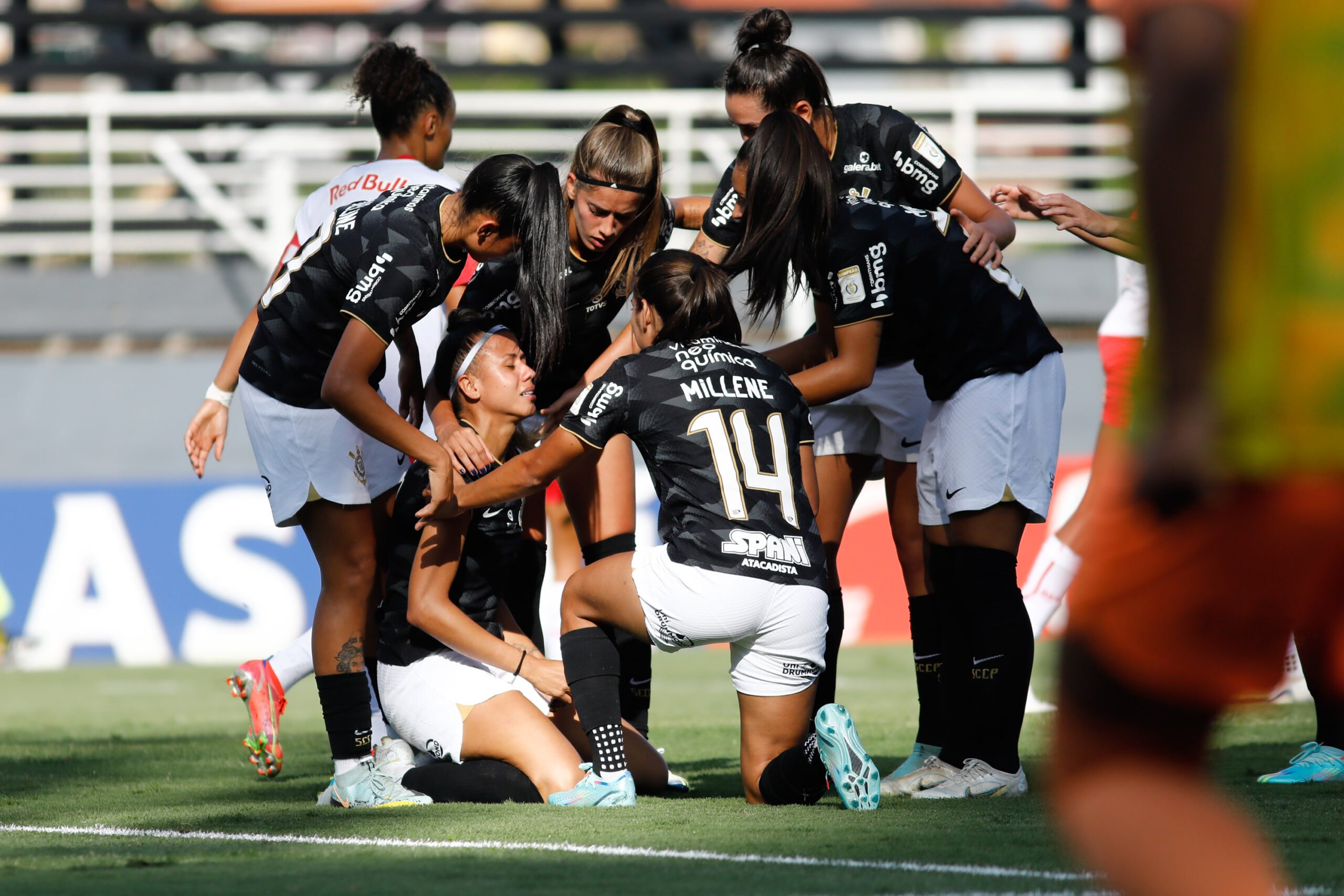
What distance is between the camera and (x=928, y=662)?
456 centimetres

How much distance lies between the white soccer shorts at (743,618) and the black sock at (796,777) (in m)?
0.16

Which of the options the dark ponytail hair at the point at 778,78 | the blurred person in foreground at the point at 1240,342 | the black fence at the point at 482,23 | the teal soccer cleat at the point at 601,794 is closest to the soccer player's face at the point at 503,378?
Result: the dark ponytail hair at the point at 778,78

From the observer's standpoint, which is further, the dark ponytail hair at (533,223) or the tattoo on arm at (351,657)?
the tattoo on arm at (351,657)

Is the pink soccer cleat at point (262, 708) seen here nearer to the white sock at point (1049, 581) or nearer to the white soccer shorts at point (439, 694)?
the white soccer shorts at point (439, 694)

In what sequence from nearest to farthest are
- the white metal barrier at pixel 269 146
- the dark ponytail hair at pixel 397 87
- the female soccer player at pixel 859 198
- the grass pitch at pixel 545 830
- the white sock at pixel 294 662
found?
the grass pitch at pixel 545 830 → the female soccer player at pixel 859 198 → the white sock at pixel 294 662 → the dark ponytail hair at pixel 397 87 → the white metal barrier at pixel 269 146

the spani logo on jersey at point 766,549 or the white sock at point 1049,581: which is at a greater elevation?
the spani logo on jersey at point 766,549

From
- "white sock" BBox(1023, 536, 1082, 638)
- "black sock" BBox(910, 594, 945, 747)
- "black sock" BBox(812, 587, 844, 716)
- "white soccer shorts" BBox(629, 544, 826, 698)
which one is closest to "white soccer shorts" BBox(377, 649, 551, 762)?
"white soccer shorts" BBox(629, 544, 826, 698)

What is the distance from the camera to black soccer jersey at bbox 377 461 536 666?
169 inches

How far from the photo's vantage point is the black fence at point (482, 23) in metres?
13.7

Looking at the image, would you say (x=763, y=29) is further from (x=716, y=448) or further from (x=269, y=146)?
(x=269, y=146)

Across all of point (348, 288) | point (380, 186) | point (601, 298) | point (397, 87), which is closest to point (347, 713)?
point (348, 288)

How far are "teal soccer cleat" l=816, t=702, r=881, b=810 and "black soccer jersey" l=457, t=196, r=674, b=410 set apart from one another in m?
1.38

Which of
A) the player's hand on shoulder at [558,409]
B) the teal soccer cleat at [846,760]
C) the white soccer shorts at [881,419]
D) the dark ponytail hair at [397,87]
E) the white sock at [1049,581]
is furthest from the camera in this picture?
the white sock at [1049,581]

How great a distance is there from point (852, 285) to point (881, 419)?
62 cm
